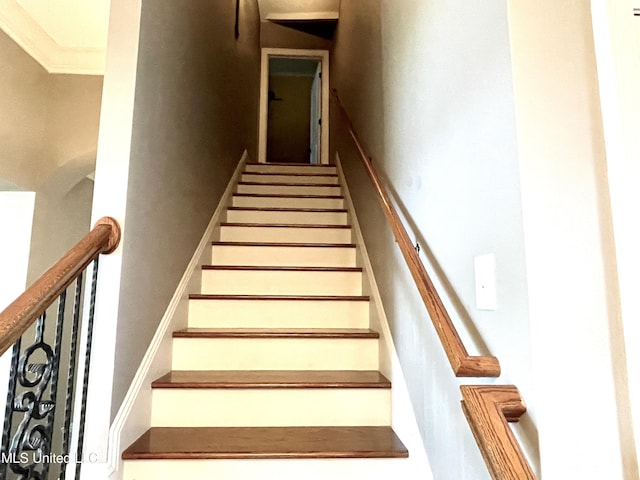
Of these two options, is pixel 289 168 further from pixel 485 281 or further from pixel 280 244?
pixel 485 281

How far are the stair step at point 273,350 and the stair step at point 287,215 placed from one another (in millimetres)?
1356

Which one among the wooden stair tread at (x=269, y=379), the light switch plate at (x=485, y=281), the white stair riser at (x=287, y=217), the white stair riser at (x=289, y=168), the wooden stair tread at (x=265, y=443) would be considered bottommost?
the wooden stair tread at (x=265, y=443)

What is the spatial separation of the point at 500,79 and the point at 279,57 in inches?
211

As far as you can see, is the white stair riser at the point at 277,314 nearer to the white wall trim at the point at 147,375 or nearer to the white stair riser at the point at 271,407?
the white wall trim at the point at 147,375

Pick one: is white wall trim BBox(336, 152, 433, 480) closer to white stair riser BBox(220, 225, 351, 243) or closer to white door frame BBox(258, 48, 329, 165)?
white stair riser BBox(220, 225, 351, 243)

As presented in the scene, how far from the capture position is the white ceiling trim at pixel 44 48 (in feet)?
9.20

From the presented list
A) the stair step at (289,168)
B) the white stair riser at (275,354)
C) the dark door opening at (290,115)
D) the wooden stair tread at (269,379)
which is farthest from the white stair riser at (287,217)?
the dark door opening at (290,115)

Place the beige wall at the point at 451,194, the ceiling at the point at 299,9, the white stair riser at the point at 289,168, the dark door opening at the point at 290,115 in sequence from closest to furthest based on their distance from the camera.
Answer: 1. the beige wall at the point at 451,194
2. the white stair riser at the point at 289,168
3. the ceiling at the point at 299,9
4. the dark door opening at the point at 290,115

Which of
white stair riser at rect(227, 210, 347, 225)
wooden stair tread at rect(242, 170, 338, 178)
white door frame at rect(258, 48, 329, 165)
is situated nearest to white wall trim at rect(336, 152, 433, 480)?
white stair riser at rect(227, 210, 347, 225)

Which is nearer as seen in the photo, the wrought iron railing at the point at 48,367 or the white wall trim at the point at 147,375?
the wrought iron railing at the point at 48,367

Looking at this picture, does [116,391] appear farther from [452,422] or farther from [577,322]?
[577,322]

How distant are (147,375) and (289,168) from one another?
310 cm

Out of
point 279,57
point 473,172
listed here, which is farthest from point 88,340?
point 279,57

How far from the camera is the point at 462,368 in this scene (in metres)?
0.93
